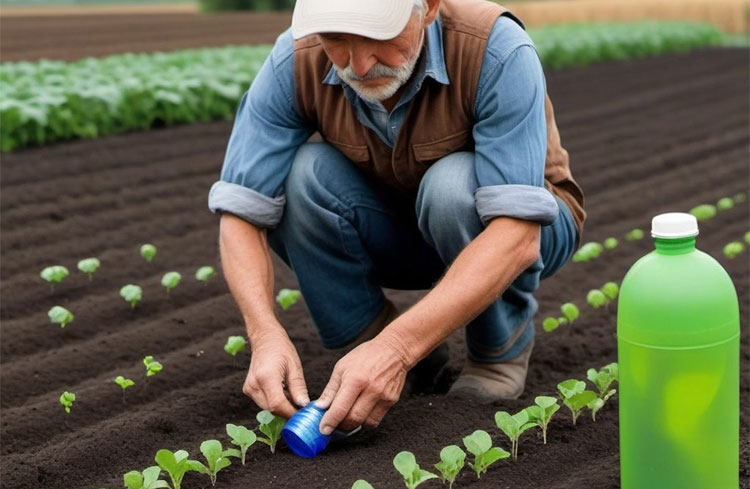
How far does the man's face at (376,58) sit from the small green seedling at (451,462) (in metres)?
0.81

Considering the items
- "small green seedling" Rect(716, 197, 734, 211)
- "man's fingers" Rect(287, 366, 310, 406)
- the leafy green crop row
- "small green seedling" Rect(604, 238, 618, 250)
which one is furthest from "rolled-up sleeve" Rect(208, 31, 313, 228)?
the leafy green crop row

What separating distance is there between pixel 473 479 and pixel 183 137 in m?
4.79

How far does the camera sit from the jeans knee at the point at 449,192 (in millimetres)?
2488

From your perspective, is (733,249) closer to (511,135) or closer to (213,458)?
(511,135)

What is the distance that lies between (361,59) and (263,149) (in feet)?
1.50

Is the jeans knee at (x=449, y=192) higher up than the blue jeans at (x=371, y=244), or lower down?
higher up

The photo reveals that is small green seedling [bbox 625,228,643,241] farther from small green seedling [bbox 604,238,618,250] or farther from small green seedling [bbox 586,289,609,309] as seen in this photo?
small green seedling [bbox 586,289,609,309]

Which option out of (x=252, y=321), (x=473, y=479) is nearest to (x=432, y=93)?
(x=252, y=321)

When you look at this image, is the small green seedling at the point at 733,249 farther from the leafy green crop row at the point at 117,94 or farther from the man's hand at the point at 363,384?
the leafy green crop row at the point at 117,94

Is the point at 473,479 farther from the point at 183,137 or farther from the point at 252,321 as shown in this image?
the point at 183,137

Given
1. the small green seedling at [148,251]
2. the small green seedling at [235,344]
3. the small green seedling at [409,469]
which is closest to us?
the small green seedling at [409,469]

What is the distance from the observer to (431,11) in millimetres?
2422

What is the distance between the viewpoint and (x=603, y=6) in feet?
74.7

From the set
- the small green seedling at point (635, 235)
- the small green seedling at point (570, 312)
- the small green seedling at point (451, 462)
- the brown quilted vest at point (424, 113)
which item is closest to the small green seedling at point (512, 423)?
the small green seedling at point (451, 462)
